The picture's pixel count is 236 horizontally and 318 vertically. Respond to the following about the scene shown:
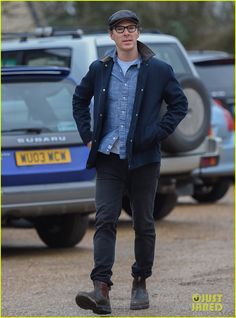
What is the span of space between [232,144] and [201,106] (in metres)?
2.66

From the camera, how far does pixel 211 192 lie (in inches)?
596

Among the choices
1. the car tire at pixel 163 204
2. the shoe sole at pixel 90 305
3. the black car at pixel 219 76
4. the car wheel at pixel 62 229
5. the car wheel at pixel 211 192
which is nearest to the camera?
the shoe sole at pixel 90 305

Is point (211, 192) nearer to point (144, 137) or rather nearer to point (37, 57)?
point (37, 57)

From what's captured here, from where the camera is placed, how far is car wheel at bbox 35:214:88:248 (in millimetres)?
10289

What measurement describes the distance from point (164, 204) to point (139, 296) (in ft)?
18.0

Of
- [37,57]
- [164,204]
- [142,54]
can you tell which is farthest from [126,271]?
[37,57]

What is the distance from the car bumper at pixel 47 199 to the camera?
9.32 m

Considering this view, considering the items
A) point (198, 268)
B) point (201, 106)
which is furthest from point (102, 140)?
point (201, 106)

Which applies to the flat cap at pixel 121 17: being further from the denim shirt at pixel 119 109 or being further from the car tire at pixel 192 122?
the car tire at pixel 192 122

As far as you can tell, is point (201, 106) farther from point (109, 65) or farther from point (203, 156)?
point (109, 65)

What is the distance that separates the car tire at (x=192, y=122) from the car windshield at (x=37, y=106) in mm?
1504

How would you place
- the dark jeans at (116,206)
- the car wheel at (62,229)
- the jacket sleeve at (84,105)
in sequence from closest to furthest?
the dark jeans at (116,206) < the jacket sleeve at (84,105) < the car wheel at (62,229)

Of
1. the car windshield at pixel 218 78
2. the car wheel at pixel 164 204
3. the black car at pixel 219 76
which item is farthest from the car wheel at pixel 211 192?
the car wheel at pixel 164 204

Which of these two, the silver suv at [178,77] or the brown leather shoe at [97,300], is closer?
the brown leather shoe at [97,300]
